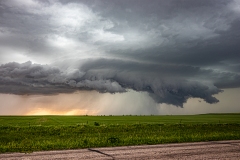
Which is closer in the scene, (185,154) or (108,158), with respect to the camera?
(108,158)

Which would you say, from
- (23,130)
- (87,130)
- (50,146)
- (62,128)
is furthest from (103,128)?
(50,146)

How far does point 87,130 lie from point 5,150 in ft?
79.3

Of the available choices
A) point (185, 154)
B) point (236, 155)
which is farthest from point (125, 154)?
point (236, 155)

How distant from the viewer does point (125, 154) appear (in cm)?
1292

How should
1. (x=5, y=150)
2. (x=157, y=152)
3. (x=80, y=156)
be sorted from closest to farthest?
1. (x=80, y=156)
2. (x=157, y=152)
3. (x=5, y=150)

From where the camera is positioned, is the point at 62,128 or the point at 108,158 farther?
the point at 62,128

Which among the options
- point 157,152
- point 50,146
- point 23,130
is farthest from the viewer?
point 23,130

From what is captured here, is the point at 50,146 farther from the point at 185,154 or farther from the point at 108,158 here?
the point at 185,154

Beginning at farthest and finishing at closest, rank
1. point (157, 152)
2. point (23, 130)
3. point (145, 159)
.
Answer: point (23, 130) < point (157, 152) < point (145, 159)

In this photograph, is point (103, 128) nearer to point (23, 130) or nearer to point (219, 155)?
point (23, 130)

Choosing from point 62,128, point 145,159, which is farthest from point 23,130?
point 145,159

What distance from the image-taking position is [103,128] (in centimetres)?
3984

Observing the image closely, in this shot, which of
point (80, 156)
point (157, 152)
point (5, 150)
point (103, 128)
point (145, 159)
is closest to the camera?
point (145, 159)

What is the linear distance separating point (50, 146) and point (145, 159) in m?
7.64
